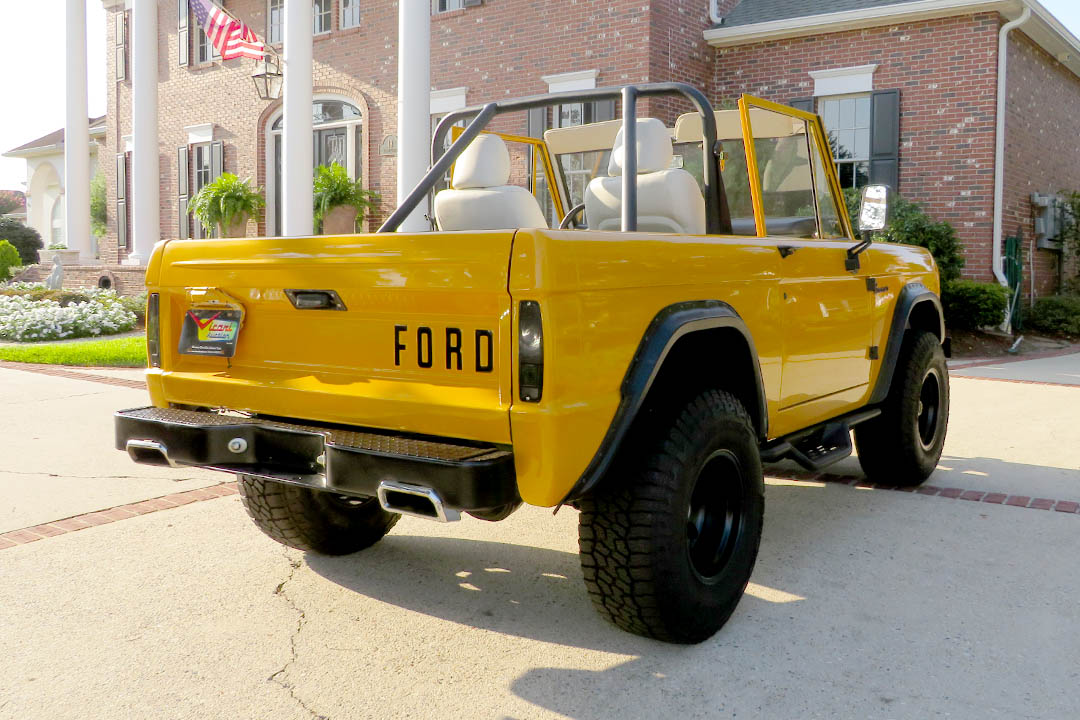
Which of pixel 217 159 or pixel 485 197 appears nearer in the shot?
pixel 485 197

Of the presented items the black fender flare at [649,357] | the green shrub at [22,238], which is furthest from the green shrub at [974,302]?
the green shrub at [22,238]

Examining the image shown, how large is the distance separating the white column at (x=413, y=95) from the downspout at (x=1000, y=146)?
24.7ft

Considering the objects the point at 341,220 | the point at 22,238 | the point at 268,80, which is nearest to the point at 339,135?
the point at 341,220

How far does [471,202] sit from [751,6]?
504 inches

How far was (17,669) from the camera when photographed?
2877 millimetres

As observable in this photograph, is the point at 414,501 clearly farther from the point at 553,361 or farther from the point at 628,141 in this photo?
the point at 628,141

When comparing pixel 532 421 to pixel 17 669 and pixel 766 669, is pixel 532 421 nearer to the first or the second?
pixel 766 669

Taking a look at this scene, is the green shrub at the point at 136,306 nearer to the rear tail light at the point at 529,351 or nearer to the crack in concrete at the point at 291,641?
the crack in concrete at the point at 291,641

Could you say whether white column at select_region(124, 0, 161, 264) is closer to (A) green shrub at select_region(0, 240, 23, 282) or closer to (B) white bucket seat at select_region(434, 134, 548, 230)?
(A) green shrub at select_region(0, 240, 23, 282)

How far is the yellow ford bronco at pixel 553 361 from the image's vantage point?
2582 millimetres

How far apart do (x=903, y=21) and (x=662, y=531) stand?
1237 centimetres

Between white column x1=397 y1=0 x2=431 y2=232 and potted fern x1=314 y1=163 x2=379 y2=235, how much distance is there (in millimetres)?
3937

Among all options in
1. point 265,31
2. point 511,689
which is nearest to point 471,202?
point 511,689

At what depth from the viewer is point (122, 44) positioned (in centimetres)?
2195
